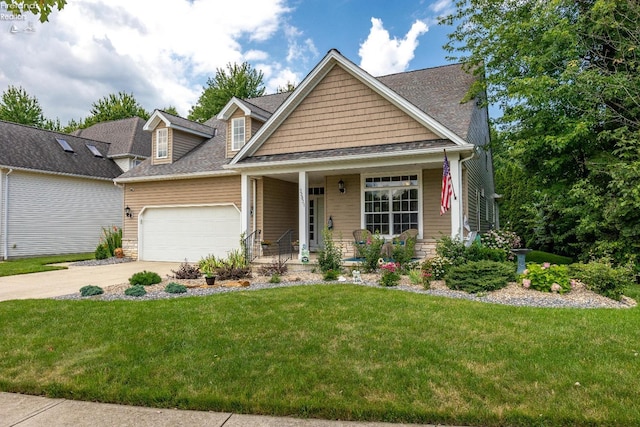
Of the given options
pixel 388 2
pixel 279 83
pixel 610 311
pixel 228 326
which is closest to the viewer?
pixel 228 326

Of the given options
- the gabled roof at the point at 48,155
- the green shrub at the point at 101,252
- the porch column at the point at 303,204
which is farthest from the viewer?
the gabled roof at the point at 48,155

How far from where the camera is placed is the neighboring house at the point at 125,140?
68.6ft

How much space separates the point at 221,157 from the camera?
48.1ft

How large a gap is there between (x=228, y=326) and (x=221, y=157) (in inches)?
417

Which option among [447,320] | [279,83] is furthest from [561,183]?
[279,83]

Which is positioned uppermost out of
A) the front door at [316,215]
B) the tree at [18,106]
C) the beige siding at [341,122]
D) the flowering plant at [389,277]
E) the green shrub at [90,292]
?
the tree at [18,106]

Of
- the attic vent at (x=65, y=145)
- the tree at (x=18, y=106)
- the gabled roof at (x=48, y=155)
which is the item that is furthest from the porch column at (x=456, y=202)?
the tree at (x=18, y=106)

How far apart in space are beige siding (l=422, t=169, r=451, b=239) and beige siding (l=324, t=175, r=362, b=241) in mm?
2033

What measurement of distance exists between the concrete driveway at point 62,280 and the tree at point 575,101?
1110cm

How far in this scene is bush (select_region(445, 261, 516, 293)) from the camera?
23.7 feet

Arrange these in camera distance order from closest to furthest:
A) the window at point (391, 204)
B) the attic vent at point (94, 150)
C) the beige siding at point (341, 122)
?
the beige siding at point (341, 122) → the window at point (391, 204) → the attic vent at point (94, 150)

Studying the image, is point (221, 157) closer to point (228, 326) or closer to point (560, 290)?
point (228, 326)

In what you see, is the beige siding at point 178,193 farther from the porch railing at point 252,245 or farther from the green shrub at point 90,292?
the green shrub at point 90,292

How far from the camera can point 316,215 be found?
1382 cm
